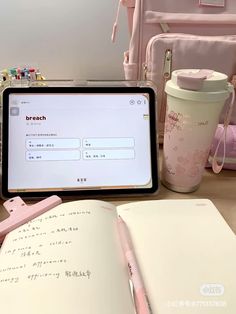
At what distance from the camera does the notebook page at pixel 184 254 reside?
15.0 inches

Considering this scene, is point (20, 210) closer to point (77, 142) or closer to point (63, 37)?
point (77, 142)

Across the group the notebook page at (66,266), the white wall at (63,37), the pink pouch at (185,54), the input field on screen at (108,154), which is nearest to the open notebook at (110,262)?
the notebook page at (66,266)

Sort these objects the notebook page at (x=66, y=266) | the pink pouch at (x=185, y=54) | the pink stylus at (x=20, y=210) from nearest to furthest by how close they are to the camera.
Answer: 1. the notebook page at (x=66, y=266)
2. the pink stylus at (x=20, y=210)
3. the pink pouch at (x=185, y=54)

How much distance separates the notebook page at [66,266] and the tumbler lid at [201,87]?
0.23m

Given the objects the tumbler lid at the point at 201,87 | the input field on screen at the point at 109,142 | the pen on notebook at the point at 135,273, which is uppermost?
the tumbler lid at the point at 201,87

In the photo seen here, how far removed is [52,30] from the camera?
2.83 feet

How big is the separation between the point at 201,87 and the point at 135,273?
0.30m

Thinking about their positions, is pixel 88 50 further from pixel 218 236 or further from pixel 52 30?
pixel 218 236

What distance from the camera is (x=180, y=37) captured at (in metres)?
0.69

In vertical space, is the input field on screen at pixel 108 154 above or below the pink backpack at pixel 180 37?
below

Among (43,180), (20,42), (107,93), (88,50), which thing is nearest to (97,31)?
(88,50)

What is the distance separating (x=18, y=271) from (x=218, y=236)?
28 cm

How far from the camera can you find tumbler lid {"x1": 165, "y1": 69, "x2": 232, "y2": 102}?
0.53m

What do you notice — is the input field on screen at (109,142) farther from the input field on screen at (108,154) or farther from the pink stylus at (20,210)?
the pink stylus at (20,210)
